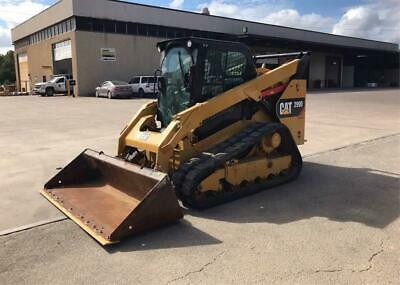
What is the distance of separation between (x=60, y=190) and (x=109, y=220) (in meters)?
1.59

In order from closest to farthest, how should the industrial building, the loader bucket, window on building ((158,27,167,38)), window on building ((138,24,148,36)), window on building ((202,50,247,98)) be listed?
the loader bucket < window on building ((202,50,247,98)) < the industrial building < window on building ((138,24,148,36)) < window on building ((158,27,167,38))

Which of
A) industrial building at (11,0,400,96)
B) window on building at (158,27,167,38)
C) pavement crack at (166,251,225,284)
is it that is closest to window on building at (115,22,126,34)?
industrial building at (11,0,400,96)

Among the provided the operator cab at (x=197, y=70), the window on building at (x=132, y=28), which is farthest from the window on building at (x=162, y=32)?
the operator cab at (x=197, y=70)

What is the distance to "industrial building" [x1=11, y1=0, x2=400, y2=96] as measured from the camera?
3459 centimetres

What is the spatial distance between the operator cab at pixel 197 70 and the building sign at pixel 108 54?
29.9 metres

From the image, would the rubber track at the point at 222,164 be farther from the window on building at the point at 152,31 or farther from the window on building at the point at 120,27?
the window on building at the point at 152,31

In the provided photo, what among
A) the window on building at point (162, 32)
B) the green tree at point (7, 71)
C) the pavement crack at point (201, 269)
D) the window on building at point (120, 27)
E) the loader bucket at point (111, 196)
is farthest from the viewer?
the green tree at point (7, 71)

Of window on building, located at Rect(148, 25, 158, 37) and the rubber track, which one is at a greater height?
window on building, located at Rect(148, 25, 158, 37)

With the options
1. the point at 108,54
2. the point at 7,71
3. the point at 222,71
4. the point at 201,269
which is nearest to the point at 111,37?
the point at 108,54

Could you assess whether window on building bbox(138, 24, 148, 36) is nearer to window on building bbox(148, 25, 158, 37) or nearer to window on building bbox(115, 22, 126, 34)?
window on building bbox(148, 25, 158, 37)

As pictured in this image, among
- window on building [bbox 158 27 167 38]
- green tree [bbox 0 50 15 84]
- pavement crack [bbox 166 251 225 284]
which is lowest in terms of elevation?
pavement crack [bbox 166 251 225 284]

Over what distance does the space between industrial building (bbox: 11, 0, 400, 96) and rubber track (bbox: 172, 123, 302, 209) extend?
30.6 m

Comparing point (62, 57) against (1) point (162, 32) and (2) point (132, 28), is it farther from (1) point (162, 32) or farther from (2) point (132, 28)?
(1) point (162, 32)

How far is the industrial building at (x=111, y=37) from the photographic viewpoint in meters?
34.6
